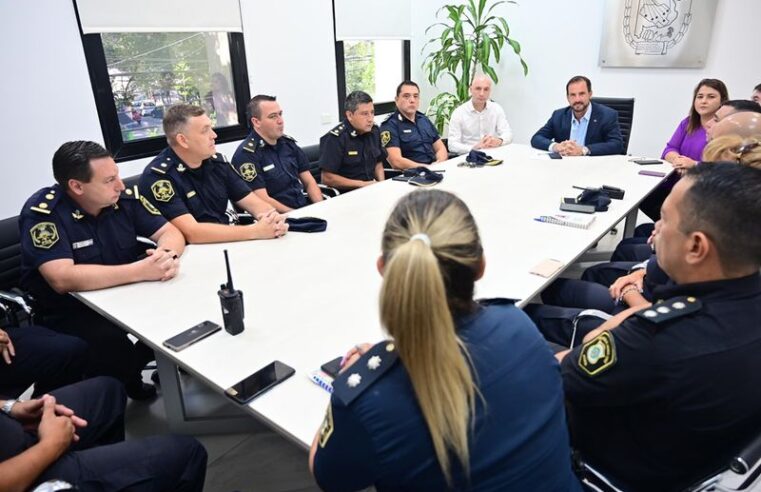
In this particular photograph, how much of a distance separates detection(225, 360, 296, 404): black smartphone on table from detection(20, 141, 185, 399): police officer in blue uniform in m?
0.75

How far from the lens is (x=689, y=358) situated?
925mm

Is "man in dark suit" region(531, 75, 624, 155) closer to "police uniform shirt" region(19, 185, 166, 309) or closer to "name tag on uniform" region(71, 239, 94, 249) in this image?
"police uniform shirt" region(19, 185, 166, 309)

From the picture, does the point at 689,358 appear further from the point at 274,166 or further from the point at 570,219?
the point at 274,166

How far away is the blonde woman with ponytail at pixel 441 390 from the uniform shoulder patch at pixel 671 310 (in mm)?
272

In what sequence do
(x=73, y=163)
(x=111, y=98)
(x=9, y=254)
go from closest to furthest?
(x=73, y=163) → (x=9, y=254) → (x=111, y=98)

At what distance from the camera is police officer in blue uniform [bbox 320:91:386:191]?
3566 mm

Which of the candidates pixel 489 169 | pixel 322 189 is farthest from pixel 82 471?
pixel 489 169

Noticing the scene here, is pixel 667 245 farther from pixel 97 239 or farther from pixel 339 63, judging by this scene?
pixel 339 63

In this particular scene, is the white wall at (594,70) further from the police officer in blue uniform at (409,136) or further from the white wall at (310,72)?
the police officer in blue uniform at (409,136)

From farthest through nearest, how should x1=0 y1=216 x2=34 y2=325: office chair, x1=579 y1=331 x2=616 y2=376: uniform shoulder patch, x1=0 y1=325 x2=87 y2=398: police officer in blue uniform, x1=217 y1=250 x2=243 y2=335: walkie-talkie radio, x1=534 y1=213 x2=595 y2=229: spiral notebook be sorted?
x1=534 y1=213 x2=595 y2=229: spiral notebook < x1=0 y1=216 x2=34 y2=325: office chair < x1=0 y1=325 x2=87 y2=398: police officer in blue uniform < x1=217 y1=250 x2=243 y2=335: walkie-talkie radio < x1=579 y1=331 x2=616 y2=376: uniform shoulder patch

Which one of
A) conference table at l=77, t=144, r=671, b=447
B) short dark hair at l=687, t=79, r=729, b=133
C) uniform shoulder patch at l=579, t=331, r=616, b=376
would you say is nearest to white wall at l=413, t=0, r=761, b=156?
short dark hair at l=687, t=79, r=729, b=133

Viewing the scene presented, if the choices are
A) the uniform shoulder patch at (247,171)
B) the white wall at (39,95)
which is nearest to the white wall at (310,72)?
the white wall at (39,95)

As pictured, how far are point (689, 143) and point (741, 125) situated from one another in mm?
1505

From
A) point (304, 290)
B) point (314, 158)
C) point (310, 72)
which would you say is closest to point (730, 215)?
point (304, 290)
